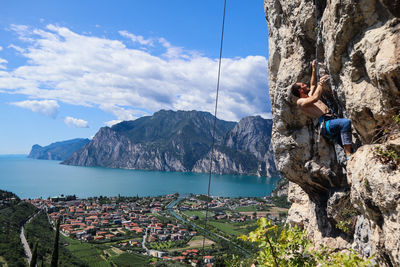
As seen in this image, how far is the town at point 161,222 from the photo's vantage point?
46531mm

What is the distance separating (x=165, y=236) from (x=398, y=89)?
182ft

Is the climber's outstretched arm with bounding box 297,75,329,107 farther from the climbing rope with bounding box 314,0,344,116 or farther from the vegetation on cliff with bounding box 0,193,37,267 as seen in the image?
the vegetation on cliff with bounding box 0,193,37,267

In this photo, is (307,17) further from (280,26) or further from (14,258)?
(14,258)

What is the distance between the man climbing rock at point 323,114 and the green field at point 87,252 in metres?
41.4

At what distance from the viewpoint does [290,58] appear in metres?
5.95

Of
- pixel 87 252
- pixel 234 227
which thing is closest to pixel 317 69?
pixel 87 252

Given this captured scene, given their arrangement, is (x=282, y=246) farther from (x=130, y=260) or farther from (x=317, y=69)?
(x=130, y=260)

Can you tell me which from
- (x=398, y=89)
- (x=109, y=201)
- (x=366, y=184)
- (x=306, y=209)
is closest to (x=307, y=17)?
(x=398, y=89)

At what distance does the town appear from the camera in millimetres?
46531

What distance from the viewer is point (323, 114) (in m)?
4.72

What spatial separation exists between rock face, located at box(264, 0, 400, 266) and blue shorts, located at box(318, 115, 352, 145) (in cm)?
17

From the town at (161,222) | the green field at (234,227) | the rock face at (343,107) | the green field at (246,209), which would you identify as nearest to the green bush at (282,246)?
the rock face at (343,107)

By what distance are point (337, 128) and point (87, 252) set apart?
4893 cm

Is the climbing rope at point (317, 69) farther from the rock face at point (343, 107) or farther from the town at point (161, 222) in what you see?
the town at point (161, 222)
